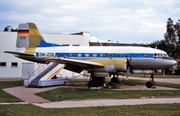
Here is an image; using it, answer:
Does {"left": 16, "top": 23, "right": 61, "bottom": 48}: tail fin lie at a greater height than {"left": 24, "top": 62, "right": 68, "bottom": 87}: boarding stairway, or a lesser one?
greater

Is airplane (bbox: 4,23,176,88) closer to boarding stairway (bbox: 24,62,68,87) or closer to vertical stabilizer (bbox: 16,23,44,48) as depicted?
vertical stabilizer (bbox: 16,23,44,48)

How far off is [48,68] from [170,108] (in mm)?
16507

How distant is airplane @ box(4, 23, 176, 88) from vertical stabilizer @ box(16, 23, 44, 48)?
1.86ft

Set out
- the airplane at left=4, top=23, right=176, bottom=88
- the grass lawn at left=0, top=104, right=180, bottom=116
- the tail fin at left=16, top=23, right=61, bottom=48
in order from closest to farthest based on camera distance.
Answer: the grass lawn at left=0, top=104, right=180, bottom=116, the airplane at left=4, top=23, right=176, bottom=88, the tail fin at left=16, top=23, right=61, bottom=48

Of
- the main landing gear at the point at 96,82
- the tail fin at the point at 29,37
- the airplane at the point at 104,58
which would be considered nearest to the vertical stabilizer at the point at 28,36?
the tail fin at the point at 29,37

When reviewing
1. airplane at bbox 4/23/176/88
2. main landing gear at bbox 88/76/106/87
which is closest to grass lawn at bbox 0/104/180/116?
airplane at bbox 4/23/176/88

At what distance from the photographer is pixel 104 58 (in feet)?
88.2

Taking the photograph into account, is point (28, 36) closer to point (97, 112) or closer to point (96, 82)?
point (96, 82)

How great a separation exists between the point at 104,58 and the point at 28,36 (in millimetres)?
8993

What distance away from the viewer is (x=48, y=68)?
28.9 meters

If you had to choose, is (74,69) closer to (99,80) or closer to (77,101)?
(99,80)

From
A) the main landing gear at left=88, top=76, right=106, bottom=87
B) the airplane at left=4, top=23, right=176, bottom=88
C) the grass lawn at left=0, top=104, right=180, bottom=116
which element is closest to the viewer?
the grass lawn at left=0, top=104, right=180, bottom=116

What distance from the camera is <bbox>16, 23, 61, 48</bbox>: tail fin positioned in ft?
101

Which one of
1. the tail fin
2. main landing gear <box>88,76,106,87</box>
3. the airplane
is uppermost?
the tail fin
